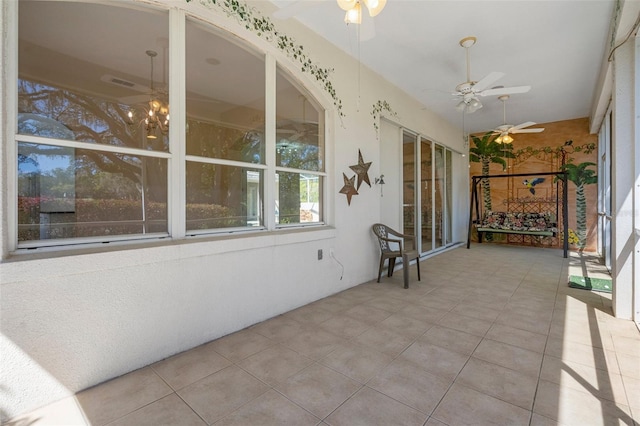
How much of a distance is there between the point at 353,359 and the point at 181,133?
7.13 ft

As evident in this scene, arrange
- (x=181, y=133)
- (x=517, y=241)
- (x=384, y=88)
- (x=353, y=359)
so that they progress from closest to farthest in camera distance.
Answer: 1. (x=353, y=359)
2. (x=181, y=133)
3. (x=384, y=88)
4. (x=517, y=241)

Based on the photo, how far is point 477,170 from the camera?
8234 mm

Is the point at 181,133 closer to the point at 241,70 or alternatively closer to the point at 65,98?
the point at 241,70

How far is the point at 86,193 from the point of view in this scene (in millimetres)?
3029

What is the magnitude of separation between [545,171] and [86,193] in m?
9.12

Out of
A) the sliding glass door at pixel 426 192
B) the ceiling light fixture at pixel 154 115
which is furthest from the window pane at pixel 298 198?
the sliding glass door at pixel 426 192

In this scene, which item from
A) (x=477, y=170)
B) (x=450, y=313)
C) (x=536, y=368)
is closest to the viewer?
(x=536, y=368)

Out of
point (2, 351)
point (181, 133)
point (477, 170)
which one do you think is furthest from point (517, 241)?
point (2, 351)

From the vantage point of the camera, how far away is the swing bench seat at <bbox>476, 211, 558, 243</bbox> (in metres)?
6.61

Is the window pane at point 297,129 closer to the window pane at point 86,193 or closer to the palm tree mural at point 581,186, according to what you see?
the window pane at point 86,193

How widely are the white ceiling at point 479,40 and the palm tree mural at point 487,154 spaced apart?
230 cm

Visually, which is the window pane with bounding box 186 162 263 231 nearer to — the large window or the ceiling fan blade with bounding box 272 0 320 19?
the large window

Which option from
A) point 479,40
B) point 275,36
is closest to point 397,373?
point 275,36

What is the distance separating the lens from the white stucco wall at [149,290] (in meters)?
1.60
